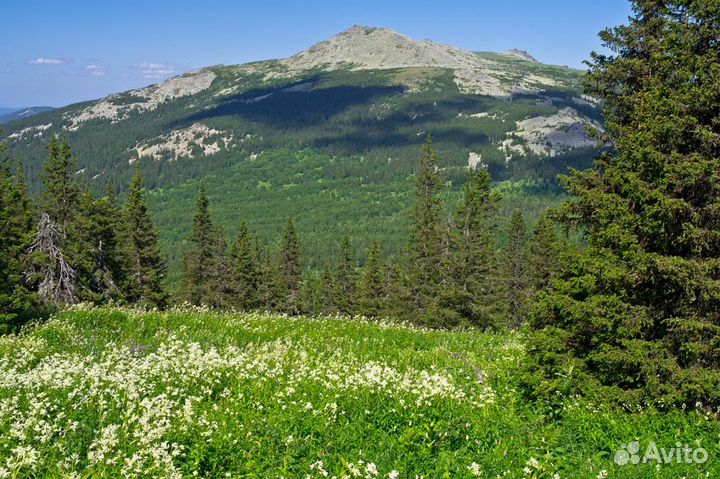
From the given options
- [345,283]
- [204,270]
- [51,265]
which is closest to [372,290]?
[345,283]

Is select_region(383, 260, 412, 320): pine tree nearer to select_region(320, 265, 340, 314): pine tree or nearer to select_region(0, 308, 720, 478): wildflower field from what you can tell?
select_region(320, 265, 340, 314): pine tree

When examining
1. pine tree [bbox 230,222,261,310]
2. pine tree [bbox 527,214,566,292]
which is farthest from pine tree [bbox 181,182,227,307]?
pine tree [bbox 527,214,566,292]

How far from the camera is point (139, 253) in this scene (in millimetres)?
45969

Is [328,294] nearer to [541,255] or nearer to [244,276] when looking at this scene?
[244,276]

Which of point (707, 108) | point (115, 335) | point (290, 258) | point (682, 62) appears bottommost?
point (290, 258)

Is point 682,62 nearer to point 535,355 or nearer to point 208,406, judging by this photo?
point 535,355

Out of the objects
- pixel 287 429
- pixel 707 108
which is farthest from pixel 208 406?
pixel 707 108

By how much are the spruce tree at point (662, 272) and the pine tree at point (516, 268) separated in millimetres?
53368

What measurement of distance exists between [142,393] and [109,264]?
41517 mm

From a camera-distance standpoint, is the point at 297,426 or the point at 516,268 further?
the point at 516,268

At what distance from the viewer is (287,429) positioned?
6258 mm

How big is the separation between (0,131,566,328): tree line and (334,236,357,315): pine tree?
948cm

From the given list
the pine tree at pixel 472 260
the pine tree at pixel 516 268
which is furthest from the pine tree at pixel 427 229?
the pine tree at pixel 516 268

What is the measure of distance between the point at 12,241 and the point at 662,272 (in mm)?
32114
